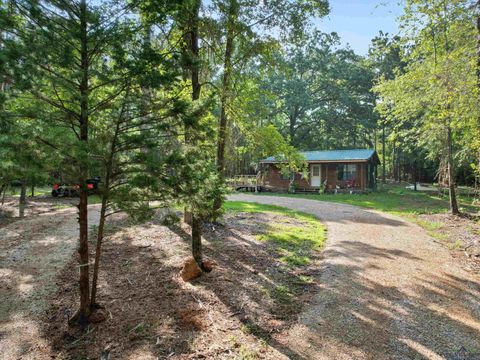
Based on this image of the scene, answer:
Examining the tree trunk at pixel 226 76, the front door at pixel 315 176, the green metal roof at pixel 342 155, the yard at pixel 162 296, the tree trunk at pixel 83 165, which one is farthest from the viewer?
the front door at pixel 315 176

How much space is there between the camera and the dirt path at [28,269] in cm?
419

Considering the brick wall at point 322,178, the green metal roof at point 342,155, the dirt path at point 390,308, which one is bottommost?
the dirt path at point 390,308

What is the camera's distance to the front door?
25594 millimetres

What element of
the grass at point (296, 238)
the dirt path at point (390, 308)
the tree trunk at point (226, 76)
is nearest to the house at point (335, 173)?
the grass at point (296, 238)

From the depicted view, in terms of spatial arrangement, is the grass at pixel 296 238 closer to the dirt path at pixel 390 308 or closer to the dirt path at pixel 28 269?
the dirt path at pixel 390 308

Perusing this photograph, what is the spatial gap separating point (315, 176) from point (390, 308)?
21467 millimetres

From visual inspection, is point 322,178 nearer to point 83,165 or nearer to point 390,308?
point 390,308

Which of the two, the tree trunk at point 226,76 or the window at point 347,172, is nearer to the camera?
the tree trunk at point 226,76

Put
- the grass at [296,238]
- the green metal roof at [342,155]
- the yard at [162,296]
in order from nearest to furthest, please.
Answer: the yard at [162,296], the grass at [296,238], the green metal roof at [342,155]

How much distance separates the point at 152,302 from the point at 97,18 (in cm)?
395

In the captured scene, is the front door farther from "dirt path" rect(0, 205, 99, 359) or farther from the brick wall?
"dirt path" rect(0, 205, 99, 359)

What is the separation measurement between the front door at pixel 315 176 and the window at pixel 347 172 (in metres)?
1.57

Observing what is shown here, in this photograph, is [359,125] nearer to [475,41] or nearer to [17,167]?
[475,41]

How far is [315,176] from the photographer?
25.7 metres
